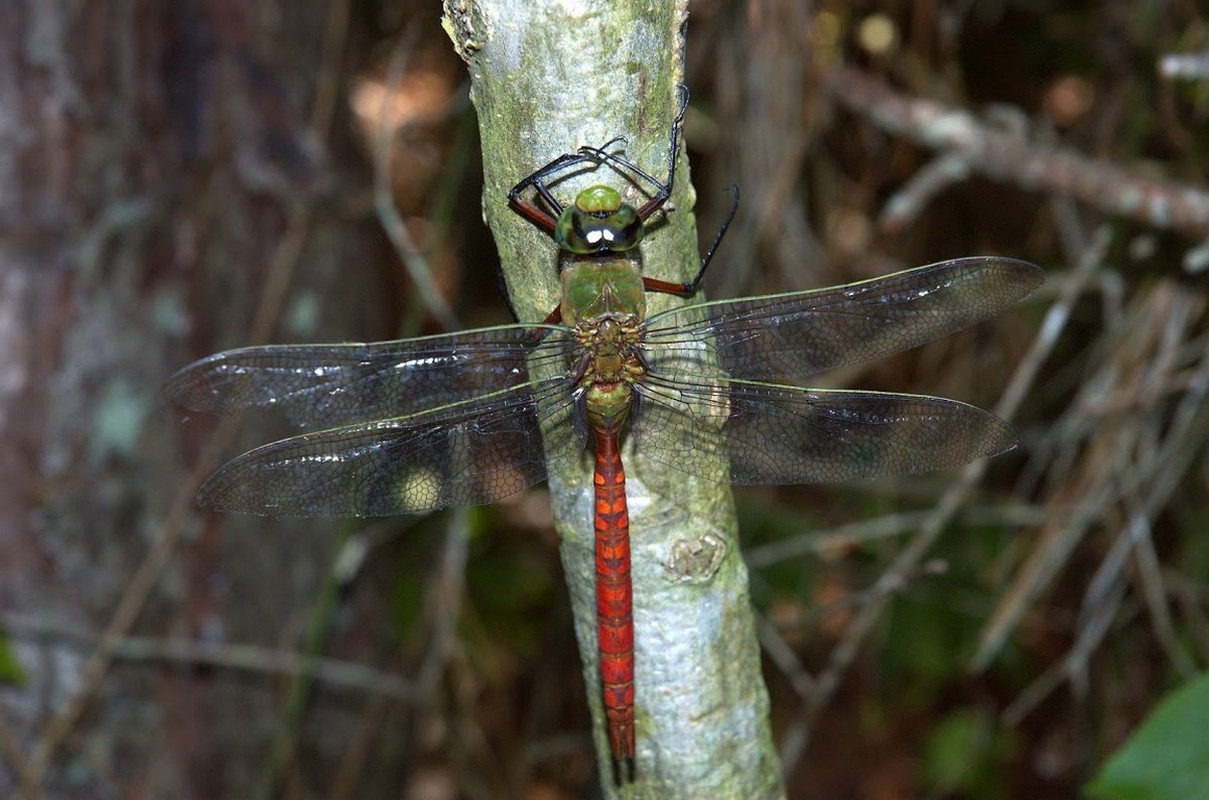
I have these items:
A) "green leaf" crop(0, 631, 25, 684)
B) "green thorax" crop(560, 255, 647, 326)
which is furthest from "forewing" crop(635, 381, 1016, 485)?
"green leaf" crop(0, 631, 25, 684)

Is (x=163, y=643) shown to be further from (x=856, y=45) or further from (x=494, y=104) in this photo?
(x=856, y=45)

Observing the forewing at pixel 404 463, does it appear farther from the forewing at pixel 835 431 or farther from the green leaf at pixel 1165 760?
the green leaf at pixel 1165 760

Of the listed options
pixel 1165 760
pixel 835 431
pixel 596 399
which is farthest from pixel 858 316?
pixel 1165 760

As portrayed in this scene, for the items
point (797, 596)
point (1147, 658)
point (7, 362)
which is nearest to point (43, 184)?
point (7, 362)

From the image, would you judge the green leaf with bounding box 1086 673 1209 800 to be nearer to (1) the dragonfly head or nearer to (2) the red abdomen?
(2) the red abdomen

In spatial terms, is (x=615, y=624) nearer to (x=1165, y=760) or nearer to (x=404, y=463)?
(x=404, y=463)

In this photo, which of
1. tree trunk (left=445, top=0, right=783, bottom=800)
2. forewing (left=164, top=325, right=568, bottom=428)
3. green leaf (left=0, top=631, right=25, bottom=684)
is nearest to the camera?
tree trunk (left=445, top=0, right=783, bottom=800)

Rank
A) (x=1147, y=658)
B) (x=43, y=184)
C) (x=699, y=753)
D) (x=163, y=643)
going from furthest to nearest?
(x=1147, y=658) < (x=163, y=643) < (x=43, y=184) < (x=699, y=753)
